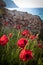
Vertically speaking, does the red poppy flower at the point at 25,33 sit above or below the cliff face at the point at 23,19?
below

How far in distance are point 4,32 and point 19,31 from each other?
13 centimetres

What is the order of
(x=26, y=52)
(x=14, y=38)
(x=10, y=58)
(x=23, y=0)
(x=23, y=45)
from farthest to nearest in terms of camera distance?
(x=23, y=0) < (x=14, y=38) < (x=10, y=58) < (x=23, y=45) < (x=26, y=52)

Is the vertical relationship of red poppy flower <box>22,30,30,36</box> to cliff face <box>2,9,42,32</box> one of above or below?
below

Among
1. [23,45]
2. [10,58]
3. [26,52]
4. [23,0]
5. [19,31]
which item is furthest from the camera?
[23,0]

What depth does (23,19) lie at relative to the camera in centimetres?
198

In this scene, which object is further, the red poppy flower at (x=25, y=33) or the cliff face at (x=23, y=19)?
the cliff face at (x=23, y=19)

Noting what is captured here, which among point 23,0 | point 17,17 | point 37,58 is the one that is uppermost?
point 23,0

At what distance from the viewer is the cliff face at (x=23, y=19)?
6.41ft

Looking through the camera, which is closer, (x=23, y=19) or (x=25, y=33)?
(x=25, y=33)

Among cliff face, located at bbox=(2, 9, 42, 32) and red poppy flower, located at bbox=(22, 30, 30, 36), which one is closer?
red poppy flower, located at bbox=(22, 30, 30, 36)

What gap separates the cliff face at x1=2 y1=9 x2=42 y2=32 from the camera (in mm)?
1955

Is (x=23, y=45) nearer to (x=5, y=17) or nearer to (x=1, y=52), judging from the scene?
(x=1, y=52)

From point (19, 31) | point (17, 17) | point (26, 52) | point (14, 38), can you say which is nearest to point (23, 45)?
point (26, 52)

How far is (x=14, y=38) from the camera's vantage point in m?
1.75
